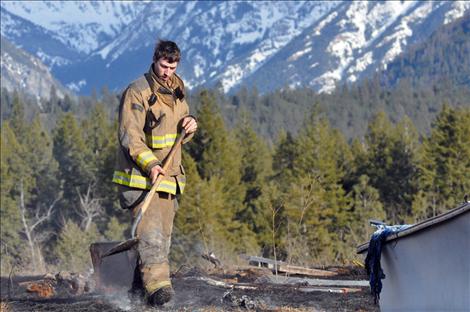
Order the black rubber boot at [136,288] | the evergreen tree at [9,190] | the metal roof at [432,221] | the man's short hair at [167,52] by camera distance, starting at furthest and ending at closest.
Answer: the evergreen tree at [9,190], the black rubber boot at [136,288], the man's short hair at [167,52], the metal roof at [432,221]

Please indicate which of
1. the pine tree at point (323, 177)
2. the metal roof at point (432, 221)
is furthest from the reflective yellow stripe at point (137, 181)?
the pine tree at point (323, 177)

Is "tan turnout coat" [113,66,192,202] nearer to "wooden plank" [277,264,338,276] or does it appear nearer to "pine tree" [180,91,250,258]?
"wooden plank" [277,264,338,276]

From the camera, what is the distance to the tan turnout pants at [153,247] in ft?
25.2

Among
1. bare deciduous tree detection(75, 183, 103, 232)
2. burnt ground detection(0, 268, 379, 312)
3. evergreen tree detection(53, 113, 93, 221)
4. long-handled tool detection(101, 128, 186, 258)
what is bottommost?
burnt ground detection(0, 268, 379, 312)

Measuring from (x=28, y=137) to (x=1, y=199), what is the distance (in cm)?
3370

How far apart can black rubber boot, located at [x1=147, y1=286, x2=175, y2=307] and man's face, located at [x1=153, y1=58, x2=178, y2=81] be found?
1.59 m

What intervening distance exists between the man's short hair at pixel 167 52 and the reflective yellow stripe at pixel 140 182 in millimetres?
893

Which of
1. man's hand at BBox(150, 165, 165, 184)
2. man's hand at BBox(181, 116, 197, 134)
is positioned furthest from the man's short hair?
man's hand at BBox(150, 165, 165, 184)

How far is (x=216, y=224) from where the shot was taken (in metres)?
50.4

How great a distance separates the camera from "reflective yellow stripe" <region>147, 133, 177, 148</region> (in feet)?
25.4

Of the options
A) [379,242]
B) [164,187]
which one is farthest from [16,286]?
[379,242]

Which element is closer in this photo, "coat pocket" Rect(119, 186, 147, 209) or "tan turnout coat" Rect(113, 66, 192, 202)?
"tan turnout coat" Rect(113, 66, 192, 202)

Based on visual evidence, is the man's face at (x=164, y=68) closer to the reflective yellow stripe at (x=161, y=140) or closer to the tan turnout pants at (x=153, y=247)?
the reflective yellow stripe at (x=161, y=140)

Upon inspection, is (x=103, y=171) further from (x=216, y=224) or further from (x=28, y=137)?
(x=28, y=137)
